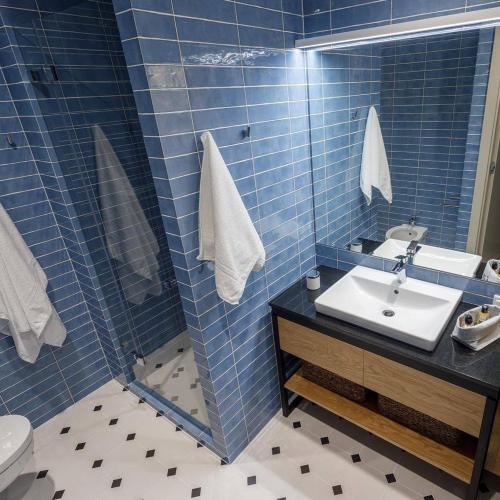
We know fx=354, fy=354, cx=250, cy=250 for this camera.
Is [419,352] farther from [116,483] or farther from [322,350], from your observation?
[116,483]

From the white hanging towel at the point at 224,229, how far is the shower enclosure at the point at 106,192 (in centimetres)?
67

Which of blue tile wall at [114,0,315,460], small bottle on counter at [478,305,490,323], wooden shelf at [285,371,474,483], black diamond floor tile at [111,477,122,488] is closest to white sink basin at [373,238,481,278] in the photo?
small bottle on counter at [478,305,490,323]

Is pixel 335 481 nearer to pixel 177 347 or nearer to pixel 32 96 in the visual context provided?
pixel 177 347

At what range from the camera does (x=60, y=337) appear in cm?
234

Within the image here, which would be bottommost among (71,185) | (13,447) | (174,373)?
(174,373)

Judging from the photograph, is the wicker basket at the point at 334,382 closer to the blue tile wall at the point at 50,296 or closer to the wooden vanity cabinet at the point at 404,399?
the wooden vanity cabinet at the point at 404,399

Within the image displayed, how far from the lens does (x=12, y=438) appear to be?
1808mm

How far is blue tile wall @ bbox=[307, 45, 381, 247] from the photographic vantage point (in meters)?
1.89

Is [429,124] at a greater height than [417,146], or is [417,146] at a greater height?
[429,124]

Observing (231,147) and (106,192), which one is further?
(106,192)

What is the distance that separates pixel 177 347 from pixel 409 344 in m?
1.77

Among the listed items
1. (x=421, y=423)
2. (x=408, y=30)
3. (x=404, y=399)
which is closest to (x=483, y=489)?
Result: (x=421, y=423)

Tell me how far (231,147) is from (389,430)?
164 cm

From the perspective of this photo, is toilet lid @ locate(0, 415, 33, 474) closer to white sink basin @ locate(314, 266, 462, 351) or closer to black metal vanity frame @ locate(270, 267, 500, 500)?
black metal vanity frame @ locate(270, 267, 500, 500)
